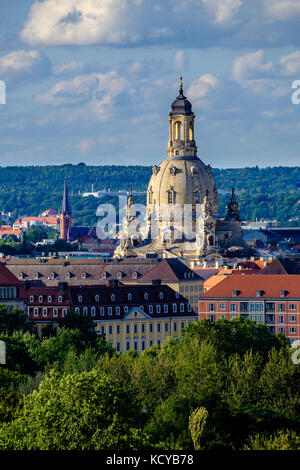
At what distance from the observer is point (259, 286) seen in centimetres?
12731

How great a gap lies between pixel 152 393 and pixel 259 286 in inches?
1935

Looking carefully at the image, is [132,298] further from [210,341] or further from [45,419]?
[45,419]

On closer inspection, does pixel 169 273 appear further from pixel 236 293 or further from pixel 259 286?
pixel 236 293

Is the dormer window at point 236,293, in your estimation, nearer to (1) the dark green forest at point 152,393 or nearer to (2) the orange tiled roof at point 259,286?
(2) the orange tiled roof at point 259,286

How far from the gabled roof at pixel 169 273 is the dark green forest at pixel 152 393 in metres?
42.4

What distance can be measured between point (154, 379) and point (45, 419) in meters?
20.4

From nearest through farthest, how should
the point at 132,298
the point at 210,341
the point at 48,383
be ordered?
the point at 48,383
the point at 210,341
the point at 132,298

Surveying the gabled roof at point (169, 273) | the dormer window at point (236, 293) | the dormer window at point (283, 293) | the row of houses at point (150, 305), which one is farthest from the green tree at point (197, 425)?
the gabled roof at point (169, 273)

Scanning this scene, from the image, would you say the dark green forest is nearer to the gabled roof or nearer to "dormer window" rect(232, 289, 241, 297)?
"dormer window" rect(232, 289, 241, 297)

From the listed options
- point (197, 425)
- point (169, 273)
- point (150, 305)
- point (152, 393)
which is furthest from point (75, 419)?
point (169, 273)

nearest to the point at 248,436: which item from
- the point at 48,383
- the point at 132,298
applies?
the point at 48,383

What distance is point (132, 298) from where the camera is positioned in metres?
124

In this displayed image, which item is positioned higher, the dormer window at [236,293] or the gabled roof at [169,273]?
the gabled roof at [169,273]

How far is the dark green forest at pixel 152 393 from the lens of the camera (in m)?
60.2
